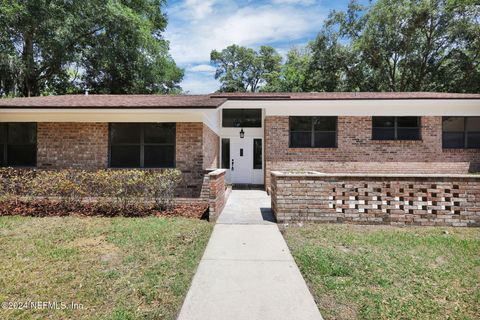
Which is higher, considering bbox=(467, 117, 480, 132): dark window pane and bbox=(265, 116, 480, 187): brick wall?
bbox=(467, 117, 480, 132): dark window pane

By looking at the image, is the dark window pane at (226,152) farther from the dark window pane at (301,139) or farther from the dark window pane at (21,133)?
the dark window pane at (21,133)

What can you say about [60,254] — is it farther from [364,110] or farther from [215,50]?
[215,50]

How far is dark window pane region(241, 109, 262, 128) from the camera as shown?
46.3ft

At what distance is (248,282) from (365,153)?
10.8 metres

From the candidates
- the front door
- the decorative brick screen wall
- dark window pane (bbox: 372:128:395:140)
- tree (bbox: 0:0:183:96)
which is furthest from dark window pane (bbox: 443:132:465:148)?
tree (bbox: 0:0:183:96)

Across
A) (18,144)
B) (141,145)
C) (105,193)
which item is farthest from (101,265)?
(18,144)

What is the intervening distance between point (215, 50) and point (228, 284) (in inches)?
1632

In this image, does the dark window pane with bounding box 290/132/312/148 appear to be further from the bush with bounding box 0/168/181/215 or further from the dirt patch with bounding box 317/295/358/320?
the dirt patch with bounding box 317/295/358/320

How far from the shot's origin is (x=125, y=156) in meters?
10.3

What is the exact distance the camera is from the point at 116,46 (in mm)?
21562

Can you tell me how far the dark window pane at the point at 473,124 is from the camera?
42.2ft

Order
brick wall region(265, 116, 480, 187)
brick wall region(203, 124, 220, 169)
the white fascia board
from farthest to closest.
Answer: brick wall region(265, 116, 480, 187) < the white fascia board < brick wall region(203, 124, 220, 169)

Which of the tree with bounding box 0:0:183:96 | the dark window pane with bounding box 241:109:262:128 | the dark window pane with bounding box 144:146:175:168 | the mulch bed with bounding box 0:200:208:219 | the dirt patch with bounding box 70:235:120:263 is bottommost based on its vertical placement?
the dirt patch with bounding box 70:235:120:263

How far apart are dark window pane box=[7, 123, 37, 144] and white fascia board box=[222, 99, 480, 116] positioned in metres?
9.20
